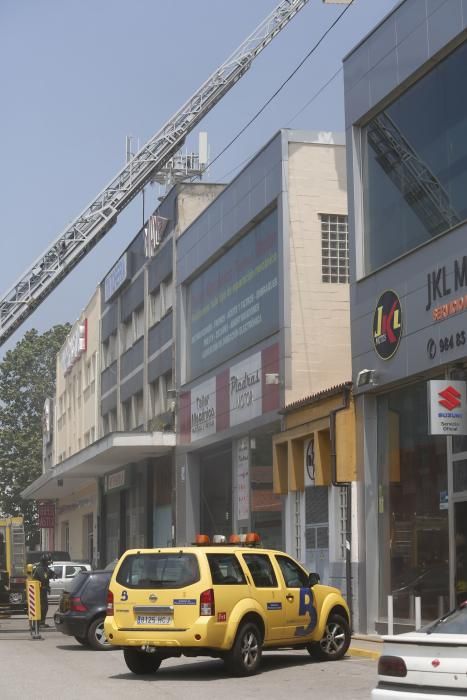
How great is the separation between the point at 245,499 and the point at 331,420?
25.8ft

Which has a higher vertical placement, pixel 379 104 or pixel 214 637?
pixel 379 104

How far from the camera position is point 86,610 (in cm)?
2120

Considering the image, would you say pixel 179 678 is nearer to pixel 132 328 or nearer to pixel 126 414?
pixel 132 328

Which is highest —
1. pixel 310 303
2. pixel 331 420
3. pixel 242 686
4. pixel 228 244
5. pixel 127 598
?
pixel 228 244

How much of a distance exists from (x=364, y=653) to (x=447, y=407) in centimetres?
404

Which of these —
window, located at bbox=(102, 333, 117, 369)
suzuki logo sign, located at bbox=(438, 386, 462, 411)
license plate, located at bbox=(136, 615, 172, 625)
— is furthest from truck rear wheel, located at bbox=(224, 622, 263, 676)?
window, located at bbox=(102, 333, 117, 369)

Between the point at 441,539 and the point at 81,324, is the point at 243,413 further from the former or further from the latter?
the point at 81,324

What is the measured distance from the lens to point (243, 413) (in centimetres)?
3050

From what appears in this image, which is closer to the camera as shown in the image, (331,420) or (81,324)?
(331,420)

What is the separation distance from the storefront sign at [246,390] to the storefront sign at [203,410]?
6.14 feet

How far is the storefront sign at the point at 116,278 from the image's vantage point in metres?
46.1

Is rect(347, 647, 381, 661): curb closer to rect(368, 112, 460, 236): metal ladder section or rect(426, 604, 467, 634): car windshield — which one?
rect(368, 112, 460, 236): metal ladder section

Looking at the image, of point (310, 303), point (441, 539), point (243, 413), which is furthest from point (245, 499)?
point (441, 539)

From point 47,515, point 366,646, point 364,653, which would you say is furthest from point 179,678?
point 47,515
